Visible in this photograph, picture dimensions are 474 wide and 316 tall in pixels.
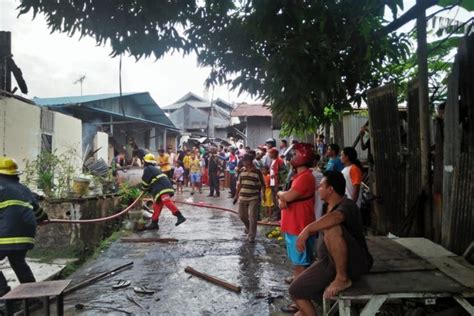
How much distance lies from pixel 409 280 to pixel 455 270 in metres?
0.52

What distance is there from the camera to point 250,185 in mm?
7637

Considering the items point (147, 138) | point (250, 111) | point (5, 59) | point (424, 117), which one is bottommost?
point (424, 117)

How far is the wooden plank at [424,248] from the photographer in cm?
402

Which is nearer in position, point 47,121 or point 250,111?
point 47,121

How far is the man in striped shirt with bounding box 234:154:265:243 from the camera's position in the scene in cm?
762

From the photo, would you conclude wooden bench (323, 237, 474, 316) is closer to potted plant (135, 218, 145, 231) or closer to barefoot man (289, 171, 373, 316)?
barefoot man (289, 171, 373, 316)

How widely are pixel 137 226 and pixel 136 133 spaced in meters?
14.1

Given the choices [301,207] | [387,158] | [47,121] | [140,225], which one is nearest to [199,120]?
[47,121]

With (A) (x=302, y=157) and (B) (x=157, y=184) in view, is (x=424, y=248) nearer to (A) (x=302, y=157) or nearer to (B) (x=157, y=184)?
(A) (x=302, y=157)

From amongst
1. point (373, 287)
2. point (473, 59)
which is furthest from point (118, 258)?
point (473, 59)

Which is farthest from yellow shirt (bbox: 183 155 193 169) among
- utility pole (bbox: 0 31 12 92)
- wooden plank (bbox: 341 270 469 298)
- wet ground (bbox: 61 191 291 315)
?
wooden plank (bbox: 341 270 469 298)

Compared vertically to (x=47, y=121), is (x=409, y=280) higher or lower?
lower

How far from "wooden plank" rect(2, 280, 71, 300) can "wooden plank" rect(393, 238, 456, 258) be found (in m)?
3.37

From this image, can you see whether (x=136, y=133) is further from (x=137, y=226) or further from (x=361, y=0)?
(x=361, y=0)
